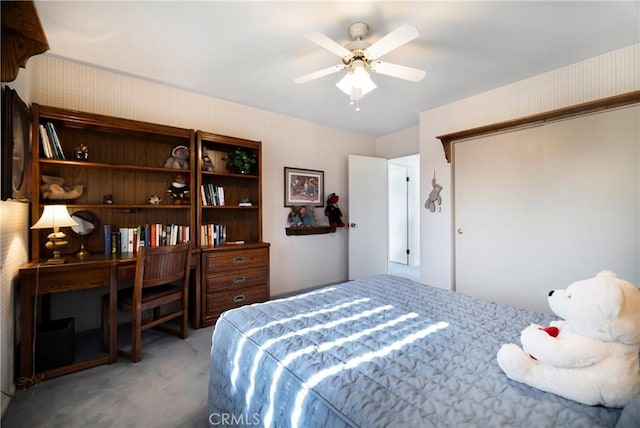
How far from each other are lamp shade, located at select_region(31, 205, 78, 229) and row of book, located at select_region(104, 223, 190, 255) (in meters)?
0.41

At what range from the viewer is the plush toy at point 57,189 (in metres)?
2.15

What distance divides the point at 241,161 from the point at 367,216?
2079mm

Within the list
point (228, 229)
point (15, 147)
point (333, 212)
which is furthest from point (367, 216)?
point (15, 147)

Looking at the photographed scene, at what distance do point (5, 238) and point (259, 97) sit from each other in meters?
2.33

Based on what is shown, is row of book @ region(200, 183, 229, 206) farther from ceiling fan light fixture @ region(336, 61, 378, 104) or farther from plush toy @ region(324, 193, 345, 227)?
ceiling fan light fixture @ region(336, 61, 378, 104)

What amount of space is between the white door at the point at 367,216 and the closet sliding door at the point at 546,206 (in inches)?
52.3

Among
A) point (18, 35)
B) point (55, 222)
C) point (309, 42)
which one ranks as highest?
point (309, 42)

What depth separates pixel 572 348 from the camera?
0.78 metres

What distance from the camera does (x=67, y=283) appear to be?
1873 millimetres

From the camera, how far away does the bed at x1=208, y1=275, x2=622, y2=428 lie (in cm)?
74

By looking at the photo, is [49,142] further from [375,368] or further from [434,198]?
Result: [434,198]

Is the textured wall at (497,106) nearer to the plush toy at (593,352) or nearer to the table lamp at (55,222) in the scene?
the plush toy at (593,352)

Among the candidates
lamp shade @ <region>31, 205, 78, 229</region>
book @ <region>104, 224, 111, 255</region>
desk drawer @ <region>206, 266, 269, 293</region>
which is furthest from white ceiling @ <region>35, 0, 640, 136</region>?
desk drawer @ <region>206, 266, 269, 293</region>

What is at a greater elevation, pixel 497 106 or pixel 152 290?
pixel 497 106
